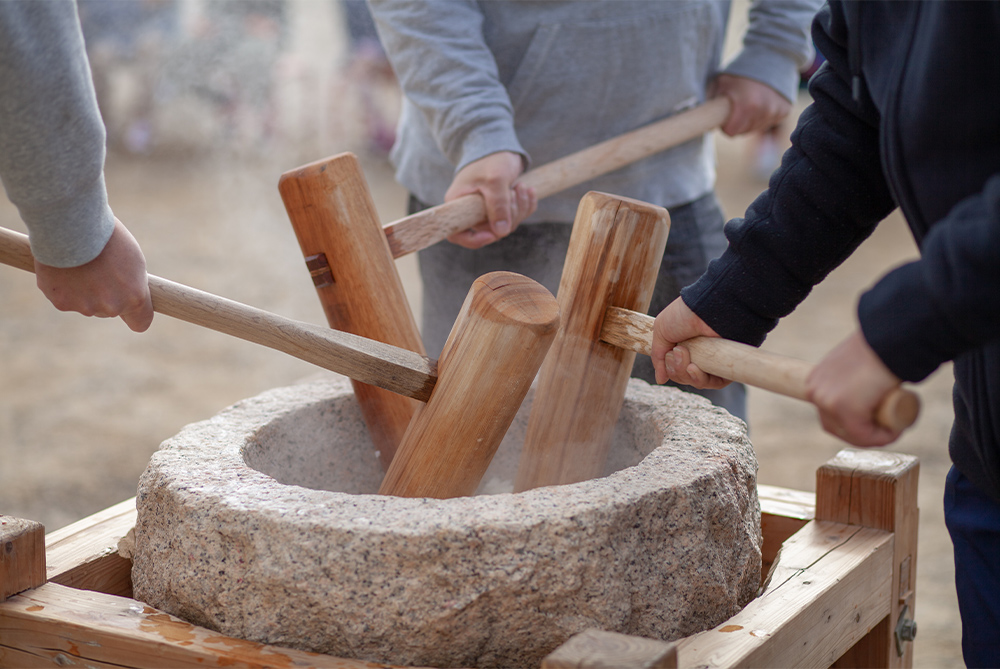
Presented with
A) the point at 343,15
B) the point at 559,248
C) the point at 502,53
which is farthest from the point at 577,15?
the point at 343,15

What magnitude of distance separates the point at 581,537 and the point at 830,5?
709mm

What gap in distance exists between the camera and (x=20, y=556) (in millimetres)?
1238

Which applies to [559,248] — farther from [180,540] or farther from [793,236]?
[180,540]

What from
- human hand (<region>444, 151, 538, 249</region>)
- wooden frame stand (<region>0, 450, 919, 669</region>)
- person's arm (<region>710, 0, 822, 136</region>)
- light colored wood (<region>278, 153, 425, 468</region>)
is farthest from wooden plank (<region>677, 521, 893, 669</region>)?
person's arm (<region>710, 0, 822, 136</region>)

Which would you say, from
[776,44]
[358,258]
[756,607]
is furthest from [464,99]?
[756,607]

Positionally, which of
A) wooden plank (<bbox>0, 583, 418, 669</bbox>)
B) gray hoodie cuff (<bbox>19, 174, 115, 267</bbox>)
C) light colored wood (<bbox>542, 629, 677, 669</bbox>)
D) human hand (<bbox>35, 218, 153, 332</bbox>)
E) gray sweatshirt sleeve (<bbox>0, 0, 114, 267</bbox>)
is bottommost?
wooden plank (<bbox>0, 583, 418, 669</bbox>)

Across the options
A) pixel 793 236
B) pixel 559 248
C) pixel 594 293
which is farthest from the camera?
pixel 559 248

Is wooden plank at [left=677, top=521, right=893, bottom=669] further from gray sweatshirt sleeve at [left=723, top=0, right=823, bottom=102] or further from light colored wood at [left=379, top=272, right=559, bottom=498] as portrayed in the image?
gray sweatshirt sleeve at [left=723, top=0, right=823, bottom=102]

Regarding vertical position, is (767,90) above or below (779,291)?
above

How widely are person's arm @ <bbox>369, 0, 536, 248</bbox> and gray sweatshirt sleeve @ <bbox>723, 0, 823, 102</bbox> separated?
630 millimetres

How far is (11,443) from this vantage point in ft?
11.9

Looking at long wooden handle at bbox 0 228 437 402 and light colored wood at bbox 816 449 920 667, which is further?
light colored wood at bbox 816 449 920 667

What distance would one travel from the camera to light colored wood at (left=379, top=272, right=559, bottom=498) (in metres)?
1.25

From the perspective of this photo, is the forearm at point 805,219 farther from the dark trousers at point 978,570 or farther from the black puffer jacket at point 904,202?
the dark trousers at point 978,570
